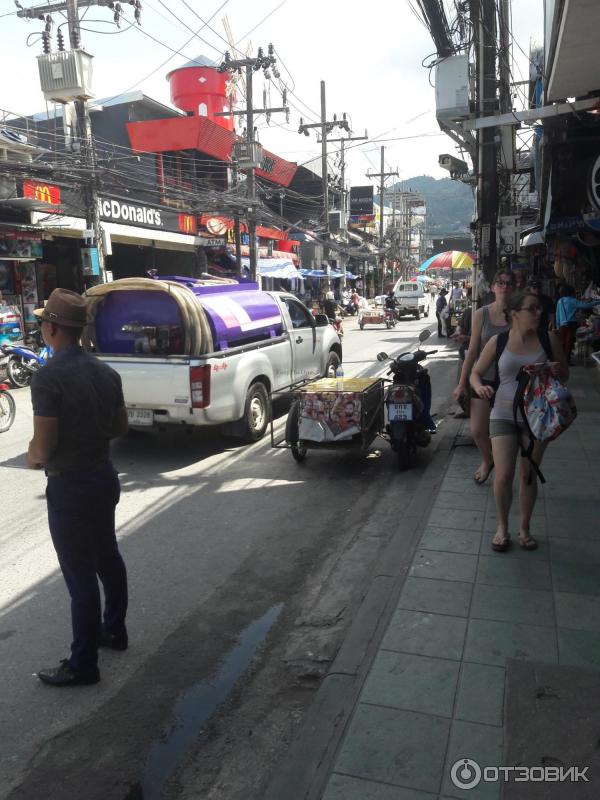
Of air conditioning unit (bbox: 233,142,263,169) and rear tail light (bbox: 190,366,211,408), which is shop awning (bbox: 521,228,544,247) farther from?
rear tail light (bbox: 190,366,211,408)

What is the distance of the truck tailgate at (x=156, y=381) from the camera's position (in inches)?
299

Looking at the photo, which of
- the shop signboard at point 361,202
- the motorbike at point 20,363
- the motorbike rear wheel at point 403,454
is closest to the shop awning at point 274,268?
the motorbike at point 20,363

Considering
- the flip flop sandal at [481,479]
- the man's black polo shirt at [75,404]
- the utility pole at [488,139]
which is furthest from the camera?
the utility pole at [488,139]

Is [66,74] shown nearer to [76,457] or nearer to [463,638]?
[76,457]

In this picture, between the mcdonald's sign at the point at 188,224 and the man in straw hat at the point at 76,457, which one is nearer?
the man in straw hat at the point at 76,457

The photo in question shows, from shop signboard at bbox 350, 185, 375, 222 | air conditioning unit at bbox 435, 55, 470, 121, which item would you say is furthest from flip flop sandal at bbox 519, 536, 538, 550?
shop signboard at bbox 350, 185, 375, 222

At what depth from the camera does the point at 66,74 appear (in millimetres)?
15000

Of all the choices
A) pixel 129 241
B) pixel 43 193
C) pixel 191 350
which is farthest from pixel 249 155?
pixel 191 350

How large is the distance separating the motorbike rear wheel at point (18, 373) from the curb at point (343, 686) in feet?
36.0

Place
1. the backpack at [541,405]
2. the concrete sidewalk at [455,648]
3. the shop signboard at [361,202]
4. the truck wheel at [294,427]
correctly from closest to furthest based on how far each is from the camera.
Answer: the concrete sidewalk at [455,648] → the backpack at [541,405] → the truck wheel at [294,427] → the shop signboard at [361,202]

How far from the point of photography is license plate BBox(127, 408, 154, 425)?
7797 millimetres

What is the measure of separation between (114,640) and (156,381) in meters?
4.22

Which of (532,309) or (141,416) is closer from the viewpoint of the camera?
(532,309)

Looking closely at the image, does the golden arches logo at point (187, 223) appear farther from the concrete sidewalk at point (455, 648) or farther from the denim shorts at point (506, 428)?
the denim shorts at point (506, 428)
